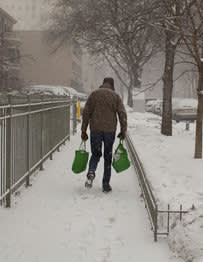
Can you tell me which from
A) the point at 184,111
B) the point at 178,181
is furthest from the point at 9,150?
the point at 184,111

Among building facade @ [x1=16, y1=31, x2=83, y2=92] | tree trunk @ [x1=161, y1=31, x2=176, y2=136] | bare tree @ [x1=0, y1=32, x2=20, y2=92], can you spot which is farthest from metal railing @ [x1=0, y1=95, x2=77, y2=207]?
building facade @ [x1=16, y1=31, x2=83, y2=92]

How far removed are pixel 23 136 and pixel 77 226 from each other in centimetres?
212

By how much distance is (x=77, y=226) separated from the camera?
216 inches

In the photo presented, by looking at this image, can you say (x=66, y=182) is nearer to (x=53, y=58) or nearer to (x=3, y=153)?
(x=3, y=153)

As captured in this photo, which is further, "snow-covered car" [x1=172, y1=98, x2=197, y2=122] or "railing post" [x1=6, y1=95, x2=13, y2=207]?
"snow-covered car" [x1=172, y1=98, x2=197, y2=122]

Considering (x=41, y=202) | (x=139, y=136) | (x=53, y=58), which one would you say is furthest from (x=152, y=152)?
(x=53, y=58)

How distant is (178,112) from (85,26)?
880 cm

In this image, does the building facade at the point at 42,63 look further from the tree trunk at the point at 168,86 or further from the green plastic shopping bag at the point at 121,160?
the green plastic shopping bag at the point at 121,160

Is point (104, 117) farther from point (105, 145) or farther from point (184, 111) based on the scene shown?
point (184, 111)

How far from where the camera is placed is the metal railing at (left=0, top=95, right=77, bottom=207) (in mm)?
5938

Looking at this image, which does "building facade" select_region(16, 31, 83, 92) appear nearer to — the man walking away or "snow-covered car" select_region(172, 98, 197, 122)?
"snow-covered car" select_region(172, 98, 197, 122)

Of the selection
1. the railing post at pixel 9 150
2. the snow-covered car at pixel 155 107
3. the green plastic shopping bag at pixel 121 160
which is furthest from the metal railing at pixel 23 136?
the snow-covered car at pixel 155 107

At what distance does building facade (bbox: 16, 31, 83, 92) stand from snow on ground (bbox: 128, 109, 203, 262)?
134ft

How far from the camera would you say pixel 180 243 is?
175 inches
